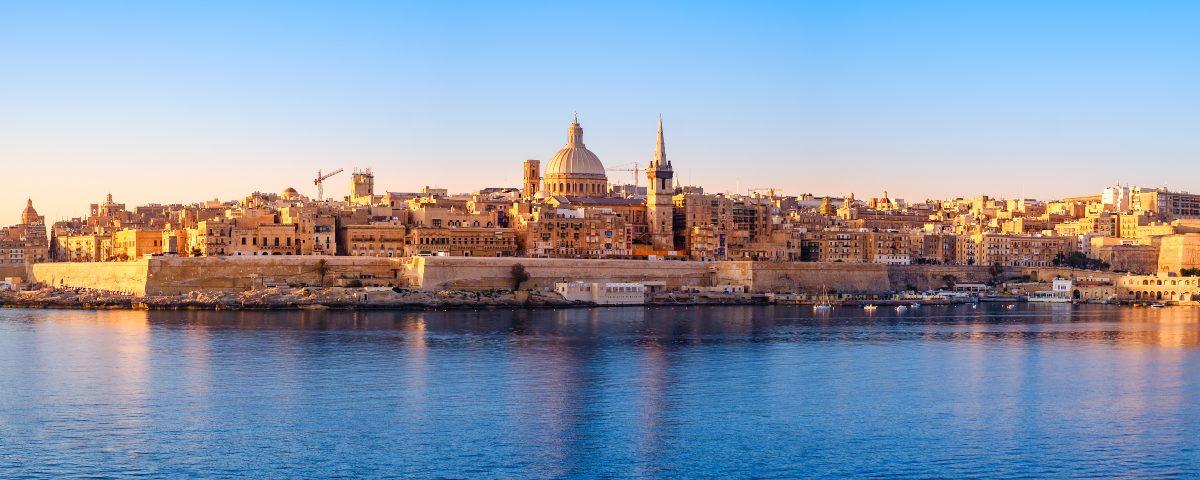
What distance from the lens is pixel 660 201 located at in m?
57.8

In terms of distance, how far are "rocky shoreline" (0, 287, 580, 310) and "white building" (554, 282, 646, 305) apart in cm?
49

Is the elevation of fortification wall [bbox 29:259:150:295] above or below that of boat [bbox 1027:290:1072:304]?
above

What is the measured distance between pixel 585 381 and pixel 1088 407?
7.64 meters

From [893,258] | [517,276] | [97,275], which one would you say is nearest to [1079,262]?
[893,258]

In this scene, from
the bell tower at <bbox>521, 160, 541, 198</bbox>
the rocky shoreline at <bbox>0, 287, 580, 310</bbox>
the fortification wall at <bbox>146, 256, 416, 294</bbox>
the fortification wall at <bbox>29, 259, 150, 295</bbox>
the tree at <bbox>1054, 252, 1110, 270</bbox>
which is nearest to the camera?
the rocky shoreline at <bbox>0, 287, 580, 310</bbox>

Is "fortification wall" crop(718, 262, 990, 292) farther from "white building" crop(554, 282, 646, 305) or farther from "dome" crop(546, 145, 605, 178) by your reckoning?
"dome" crop(546, 145, 605, 178)

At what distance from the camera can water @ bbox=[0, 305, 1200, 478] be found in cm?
1698

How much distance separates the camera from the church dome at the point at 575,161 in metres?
64.9

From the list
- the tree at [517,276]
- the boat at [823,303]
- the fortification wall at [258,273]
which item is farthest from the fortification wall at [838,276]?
the fortification wall at [258,273]

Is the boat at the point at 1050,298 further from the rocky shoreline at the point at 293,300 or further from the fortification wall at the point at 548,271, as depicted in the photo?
the rocky shoreline at the point at 293,300

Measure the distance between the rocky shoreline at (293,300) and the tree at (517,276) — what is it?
664 mm

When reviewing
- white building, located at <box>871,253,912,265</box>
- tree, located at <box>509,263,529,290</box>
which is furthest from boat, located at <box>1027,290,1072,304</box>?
tree, located at <box>509,263,529,290</box>

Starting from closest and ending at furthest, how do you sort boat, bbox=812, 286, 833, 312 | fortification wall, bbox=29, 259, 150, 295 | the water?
1. the water
2. fortification wall, bbox=29, 259, 150, 295
3. boat, bbox=812, 286, 833, 312

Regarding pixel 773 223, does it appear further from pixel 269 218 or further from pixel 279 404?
pixel 279 404
